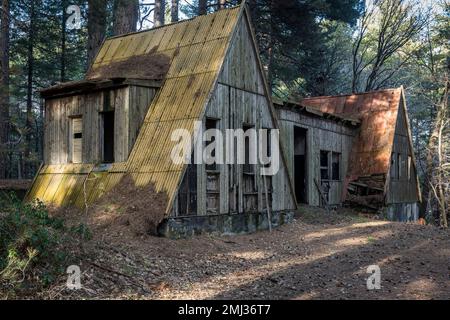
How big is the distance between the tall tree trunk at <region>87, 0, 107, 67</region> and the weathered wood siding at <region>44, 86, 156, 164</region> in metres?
3.42

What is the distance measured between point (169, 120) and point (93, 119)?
259cm

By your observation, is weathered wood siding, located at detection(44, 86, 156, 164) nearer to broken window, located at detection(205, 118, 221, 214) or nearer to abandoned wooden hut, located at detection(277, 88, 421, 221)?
broken window, located at detection(205, 118, 221, 214)

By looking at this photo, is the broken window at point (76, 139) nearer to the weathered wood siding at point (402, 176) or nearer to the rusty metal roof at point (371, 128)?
the rusty metal roof at point (371, 128)

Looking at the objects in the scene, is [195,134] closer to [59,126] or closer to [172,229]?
[172,229]

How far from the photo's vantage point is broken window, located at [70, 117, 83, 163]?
1529 centimetres

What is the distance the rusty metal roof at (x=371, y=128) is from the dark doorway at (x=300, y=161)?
3.63 meters

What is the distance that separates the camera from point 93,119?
48.5ft

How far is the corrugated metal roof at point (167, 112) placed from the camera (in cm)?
1330

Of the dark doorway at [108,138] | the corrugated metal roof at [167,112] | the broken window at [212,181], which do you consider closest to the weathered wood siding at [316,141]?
the corrugated metal roof at [167,112]

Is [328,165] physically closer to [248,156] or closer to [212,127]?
[248,156]

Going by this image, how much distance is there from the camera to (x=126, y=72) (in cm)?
1561

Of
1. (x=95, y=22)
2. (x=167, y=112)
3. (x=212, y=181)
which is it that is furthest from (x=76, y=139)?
(x=95, y=22)

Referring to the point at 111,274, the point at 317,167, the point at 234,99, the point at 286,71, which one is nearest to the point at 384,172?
the point at 317,167

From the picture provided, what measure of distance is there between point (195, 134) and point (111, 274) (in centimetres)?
534
